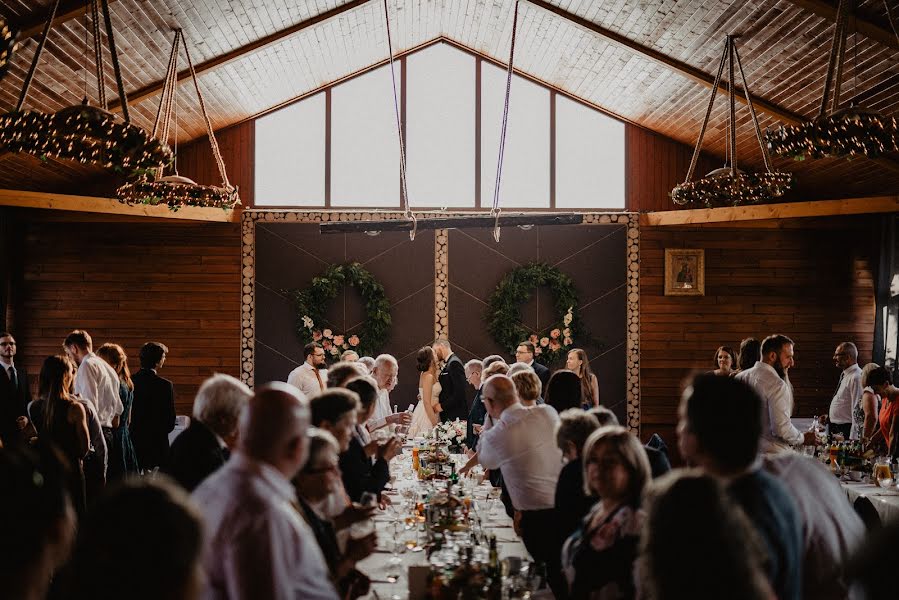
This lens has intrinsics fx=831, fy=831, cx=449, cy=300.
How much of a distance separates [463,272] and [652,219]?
2.74 m

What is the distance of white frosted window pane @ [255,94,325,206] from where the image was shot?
38.7ft

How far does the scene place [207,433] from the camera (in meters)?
3.39

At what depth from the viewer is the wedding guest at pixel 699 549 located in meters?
1.39

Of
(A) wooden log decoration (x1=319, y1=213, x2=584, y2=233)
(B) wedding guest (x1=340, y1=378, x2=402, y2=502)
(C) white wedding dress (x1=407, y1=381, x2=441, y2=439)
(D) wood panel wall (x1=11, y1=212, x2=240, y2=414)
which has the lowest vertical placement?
(C) white wedding dress (x1=407, y1=381, x2=441, y2=439)

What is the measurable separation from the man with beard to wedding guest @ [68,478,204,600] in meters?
5.42

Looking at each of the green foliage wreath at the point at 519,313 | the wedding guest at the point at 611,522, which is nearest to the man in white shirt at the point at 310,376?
the green foliage wreath at the point at 519,313

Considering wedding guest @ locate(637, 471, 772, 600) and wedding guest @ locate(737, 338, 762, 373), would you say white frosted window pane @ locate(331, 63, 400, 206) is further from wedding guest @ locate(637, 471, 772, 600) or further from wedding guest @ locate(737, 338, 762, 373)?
wedding guest @ locate(637, 471, 772, 600)

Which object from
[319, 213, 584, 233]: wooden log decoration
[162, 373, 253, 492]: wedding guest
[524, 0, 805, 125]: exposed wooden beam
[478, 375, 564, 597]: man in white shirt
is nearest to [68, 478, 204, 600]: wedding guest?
[162, 373, 253, 492]: wedding guest

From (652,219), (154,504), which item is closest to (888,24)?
(652,219)

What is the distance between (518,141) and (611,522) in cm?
977

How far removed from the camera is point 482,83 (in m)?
12.0

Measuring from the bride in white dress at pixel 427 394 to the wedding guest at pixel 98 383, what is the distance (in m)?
2.90

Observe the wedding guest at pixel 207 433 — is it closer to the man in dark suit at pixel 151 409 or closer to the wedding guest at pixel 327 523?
the wedding guest at pixel 327 523

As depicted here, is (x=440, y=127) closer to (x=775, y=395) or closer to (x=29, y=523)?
(x=775, y=395)
